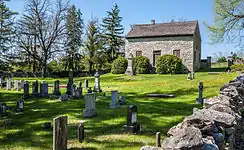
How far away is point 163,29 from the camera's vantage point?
31.7 metres

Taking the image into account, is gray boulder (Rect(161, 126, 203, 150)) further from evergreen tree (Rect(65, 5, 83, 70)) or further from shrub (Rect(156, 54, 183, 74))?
evergreen tree (Rect(65, 5, 83, 70))

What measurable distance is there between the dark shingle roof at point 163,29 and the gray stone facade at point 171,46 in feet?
0.92

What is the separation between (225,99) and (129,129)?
8.12 feet

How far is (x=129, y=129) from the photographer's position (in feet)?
19.9

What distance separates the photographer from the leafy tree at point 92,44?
43.1 metres

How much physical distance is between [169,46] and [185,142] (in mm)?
28609

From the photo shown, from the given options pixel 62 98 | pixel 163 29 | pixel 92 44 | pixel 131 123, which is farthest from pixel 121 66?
pixel 131 123

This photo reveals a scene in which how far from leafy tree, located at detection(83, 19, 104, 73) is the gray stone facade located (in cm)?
1157

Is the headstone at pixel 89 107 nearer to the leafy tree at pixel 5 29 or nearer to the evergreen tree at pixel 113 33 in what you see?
the leafy tree at pixel 5 29

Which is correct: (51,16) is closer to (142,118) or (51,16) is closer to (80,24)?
(80,24)

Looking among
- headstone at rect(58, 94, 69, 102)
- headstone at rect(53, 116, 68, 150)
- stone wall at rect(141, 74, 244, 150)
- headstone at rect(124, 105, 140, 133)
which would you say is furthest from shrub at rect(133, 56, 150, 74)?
headstone at rect(53, 116, 68, 150)

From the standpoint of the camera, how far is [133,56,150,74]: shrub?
29875 mm

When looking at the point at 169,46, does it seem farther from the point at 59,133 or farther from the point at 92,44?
the point at 59,133

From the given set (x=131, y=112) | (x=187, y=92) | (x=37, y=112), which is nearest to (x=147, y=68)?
(x=187, y=92)
